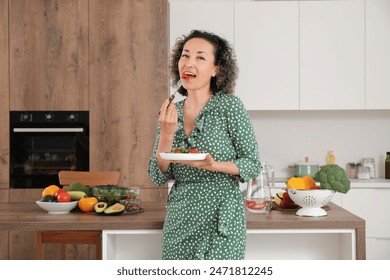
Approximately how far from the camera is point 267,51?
14.1ft

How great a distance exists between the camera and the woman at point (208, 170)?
191cm

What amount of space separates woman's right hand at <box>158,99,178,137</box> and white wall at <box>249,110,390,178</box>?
2872 millimetres

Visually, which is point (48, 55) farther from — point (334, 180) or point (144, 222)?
point (334, 180)

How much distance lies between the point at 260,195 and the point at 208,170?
0.46m

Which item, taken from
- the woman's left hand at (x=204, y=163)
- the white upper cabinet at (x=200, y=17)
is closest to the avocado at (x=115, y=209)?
the woman's left hand at (x=204, y=163)

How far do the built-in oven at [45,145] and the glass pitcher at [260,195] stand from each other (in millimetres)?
2086

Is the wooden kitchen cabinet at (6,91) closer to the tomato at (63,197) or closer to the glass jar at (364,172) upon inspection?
the tomato at (63,197)

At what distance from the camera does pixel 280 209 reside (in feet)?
8.02

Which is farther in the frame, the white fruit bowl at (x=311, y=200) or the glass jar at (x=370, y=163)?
the glass jar at (x=370, y=163)

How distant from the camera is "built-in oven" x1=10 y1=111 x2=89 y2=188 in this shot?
412cm

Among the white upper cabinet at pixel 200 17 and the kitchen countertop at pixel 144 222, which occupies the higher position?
the white upper cabinet at pixel 200 17

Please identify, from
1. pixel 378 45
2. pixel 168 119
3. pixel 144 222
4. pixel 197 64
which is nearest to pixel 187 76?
pixel 197 64

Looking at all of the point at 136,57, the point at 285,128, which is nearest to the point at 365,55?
the point at 285,128
